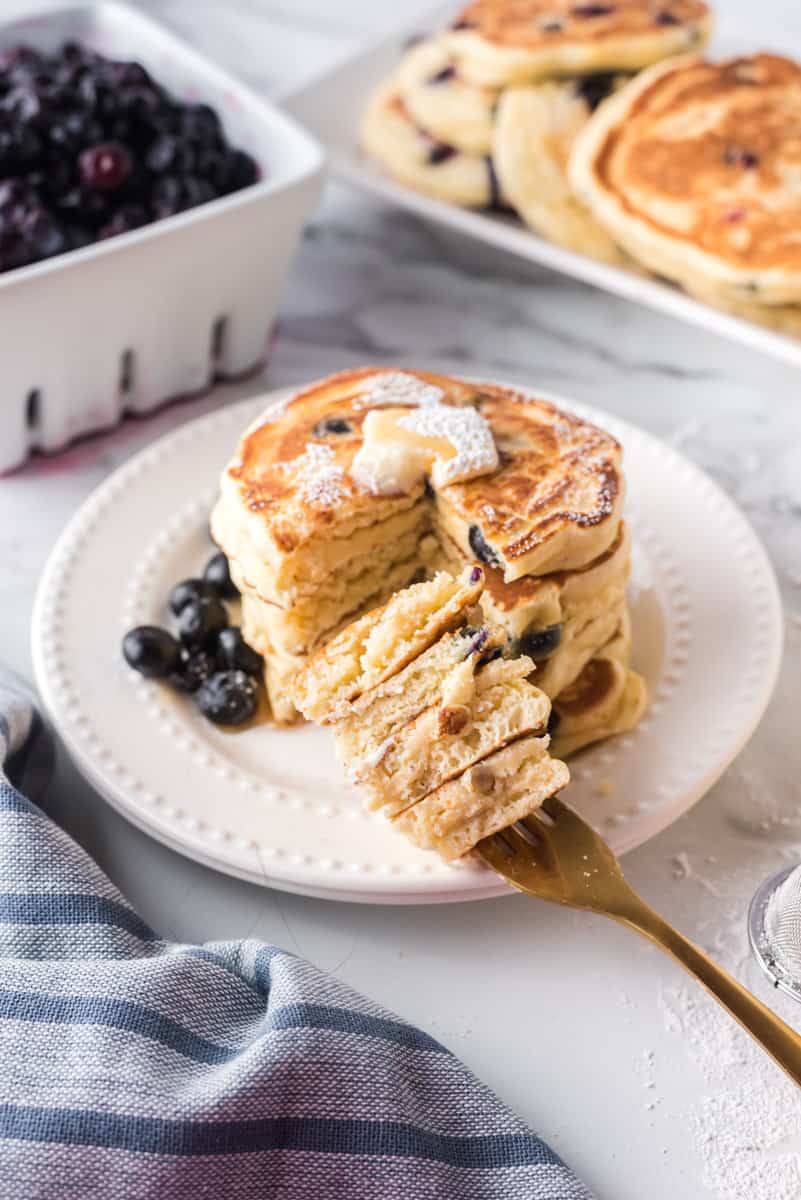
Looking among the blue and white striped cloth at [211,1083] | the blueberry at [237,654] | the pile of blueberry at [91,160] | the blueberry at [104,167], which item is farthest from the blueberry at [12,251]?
the blue and white striped cloth at [211,1083]

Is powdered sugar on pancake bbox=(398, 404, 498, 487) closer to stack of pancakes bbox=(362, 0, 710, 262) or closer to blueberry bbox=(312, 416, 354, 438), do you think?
blueberry bbox=(312, 416, 354, 438)

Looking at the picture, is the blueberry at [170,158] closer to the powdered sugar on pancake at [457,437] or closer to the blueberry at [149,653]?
the powdered sugar on pancake at [457,437]

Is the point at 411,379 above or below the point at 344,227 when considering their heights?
above

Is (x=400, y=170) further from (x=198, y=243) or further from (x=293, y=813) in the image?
(x=293, y=813)

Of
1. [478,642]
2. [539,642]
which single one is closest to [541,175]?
[539,642]

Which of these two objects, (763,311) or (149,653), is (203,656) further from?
(763,311)

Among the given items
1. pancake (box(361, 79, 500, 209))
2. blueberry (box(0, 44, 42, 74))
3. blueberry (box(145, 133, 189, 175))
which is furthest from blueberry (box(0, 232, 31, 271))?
pancake (box(361, 79, 500, 209))

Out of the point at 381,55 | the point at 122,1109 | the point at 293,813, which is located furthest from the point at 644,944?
the point at 381,55
